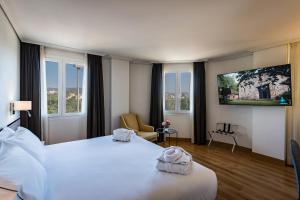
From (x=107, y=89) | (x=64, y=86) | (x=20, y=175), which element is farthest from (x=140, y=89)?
(x=20, y=175)

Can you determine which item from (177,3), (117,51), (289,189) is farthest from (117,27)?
(289,189)

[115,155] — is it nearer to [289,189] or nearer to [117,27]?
[117,27]

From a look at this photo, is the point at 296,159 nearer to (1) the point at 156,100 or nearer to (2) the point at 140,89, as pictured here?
(1) the point at 156,100

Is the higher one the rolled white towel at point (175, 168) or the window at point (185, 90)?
the window at point (185, 90)

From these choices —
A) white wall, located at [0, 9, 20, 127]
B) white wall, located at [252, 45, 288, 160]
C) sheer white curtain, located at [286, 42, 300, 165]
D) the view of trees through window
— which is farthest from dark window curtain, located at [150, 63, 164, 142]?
white wall, located at [0, 9, 20, 127]

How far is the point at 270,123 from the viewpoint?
12.3ft

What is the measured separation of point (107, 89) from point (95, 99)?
19.2 inches

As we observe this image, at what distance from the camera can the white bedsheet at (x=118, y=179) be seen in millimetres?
1419

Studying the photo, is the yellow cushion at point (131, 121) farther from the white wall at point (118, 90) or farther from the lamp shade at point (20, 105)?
the lamp shade at point (20, 105)

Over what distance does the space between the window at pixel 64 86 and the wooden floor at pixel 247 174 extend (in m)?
3.32

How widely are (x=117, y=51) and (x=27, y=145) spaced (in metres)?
2.88

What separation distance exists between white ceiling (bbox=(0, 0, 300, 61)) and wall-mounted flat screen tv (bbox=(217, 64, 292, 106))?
2.07ft

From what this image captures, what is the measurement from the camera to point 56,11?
226 centimetres

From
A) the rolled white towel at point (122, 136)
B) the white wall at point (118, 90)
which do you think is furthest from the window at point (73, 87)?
the rolled white towel at point (122, 136)
